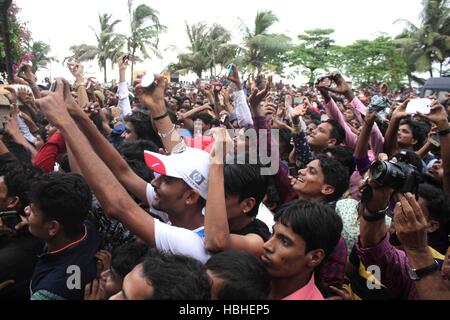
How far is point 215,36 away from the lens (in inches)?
1346

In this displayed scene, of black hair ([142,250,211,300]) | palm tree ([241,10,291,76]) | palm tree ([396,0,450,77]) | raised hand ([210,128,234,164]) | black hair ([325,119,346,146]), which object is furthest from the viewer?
palm tree ([241,10,291,76])

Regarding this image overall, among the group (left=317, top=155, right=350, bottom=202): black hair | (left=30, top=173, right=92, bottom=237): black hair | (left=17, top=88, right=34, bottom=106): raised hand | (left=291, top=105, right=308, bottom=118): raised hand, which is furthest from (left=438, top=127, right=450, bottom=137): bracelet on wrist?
(left=17, top=88, right=34, bottom=106): raised hand

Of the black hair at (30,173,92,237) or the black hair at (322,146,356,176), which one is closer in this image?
the black hair at (30,173,92,237)

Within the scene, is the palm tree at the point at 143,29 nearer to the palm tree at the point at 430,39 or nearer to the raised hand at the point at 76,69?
the palm tree at the point at 430,39

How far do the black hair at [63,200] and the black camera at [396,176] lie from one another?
133 centimetres

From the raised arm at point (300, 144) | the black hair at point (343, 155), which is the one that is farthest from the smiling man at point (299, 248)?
the raised arm at point (300, 144)

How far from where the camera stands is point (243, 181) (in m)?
1.94

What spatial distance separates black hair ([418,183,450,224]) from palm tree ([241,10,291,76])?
29327 mm

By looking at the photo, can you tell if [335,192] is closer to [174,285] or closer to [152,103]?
[152,103]

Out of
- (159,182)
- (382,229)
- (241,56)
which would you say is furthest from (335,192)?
(241,56)

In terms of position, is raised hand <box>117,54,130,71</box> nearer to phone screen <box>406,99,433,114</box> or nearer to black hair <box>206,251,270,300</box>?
phone screen <box>406,99,433,114</box>

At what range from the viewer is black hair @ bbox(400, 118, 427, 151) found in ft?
13.4

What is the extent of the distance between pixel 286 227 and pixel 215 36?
112ft

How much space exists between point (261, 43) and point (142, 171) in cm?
2986
